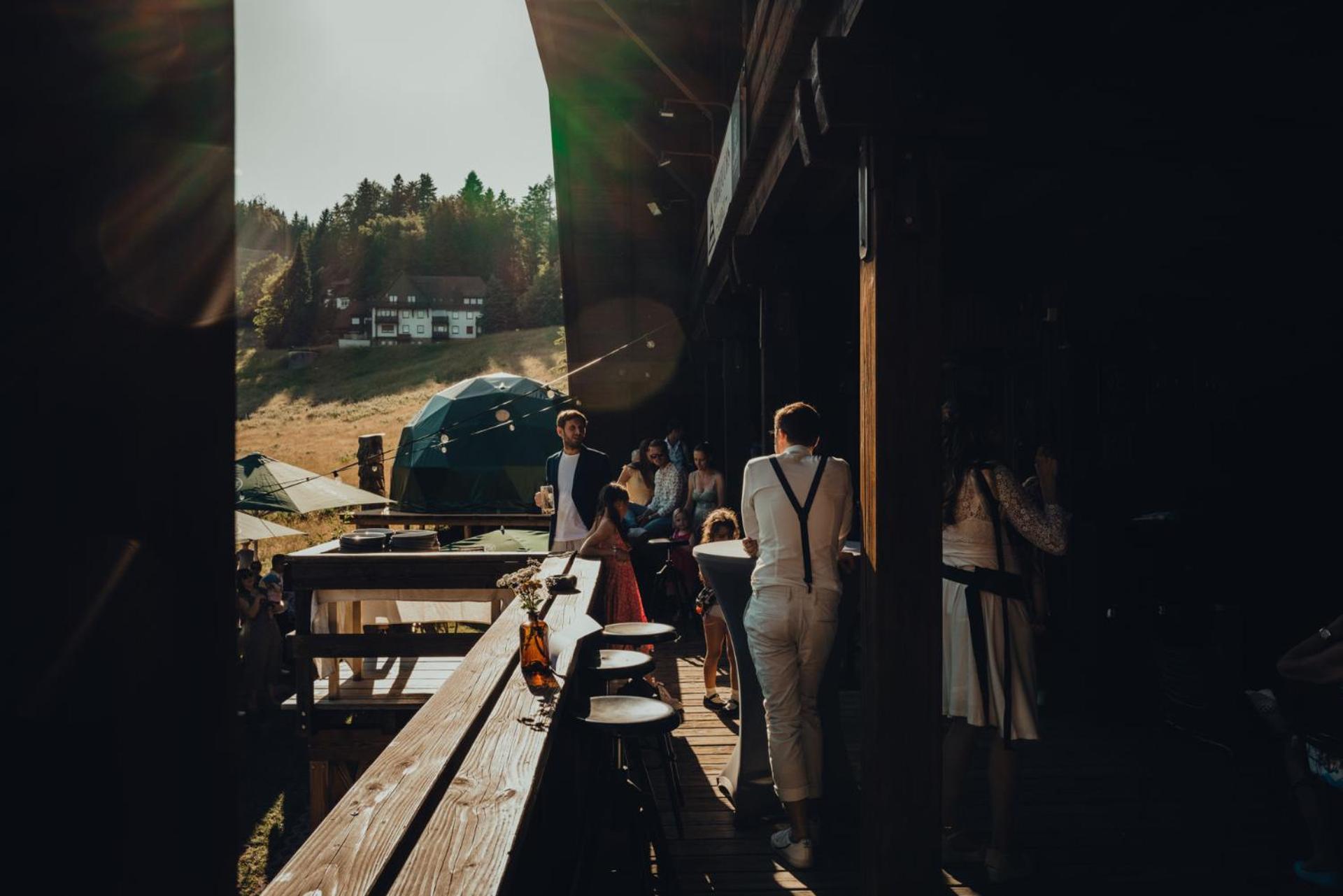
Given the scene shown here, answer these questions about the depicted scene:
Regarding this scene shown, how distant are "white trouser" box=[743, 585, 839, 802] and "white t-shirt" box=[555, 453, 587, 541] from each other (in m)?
2.95

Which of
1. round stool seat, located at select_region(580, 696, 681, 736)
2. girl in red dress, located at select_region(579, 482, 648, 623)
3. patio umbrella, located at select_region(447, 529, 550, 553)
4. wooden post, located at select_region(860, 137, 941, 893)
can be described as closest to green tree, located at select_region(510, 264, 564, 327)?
patio umbrella, located at select_region(447, 529, 550, 553)

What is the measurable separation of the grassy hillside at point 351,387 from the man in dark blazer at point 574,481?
29.0 metres

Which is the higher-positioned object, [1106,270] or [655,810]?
[1106,270]

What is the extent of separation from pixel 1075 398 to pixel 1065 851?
119 inches

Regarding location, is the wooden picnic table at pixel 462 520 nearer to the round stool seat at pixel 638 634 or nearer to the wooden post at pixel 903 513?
the round stool seat at pixel 638 634

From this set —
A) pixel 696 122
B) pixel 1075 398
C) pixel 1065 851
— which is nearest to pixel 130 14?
pixel 1065 851

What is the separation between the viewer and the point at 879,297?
3211 mm

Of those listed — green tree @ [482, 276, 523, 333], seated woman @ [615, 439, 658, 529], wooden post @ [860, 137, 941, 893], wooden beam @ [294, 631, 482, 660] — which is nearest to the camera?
wooden post @ [860, 137, 941, 893]

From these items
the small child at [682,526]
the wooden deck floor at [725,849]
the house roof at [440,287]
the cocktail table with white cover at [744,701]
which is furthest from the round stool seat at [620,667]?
the house roof at [440,287]

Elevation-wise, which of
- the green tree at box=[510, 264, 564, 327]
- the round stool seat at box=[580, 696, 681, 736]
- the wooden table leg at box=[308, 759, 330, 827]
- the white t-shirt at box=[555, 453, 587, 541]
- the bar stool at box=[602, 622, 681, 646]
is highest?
the green tree at box=[510, 264, 564, 327]

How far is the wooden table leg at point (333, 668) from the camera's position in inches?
286

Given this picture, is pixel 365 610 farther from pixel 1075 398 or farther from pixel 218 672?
pixel 218 672

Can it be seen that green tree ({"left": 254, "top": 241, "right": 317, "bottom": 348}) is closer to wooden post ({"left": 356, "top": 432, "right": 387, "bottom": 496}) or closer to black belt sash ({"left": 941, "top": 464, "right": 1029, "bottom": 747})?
wooden post ({"left": 356, "top": 432, "right": 387, "bottom": 496})

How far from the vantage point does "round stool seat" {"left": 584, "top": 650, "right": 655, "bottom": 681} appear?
432 centimetres
